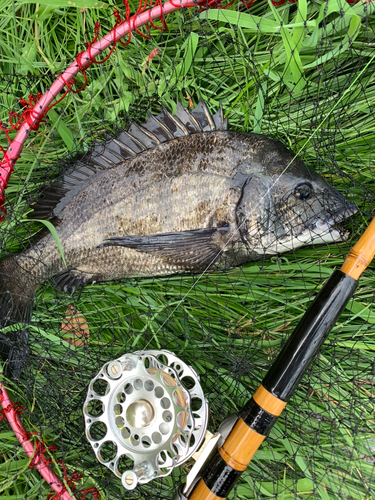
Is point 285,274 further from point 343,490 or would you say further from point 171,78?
point 171,78

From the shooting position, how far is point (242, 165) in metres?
2.38

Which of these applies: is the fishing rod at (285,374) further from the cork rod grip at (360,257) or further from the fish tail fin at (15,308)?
the fish tail fin at (15,308)

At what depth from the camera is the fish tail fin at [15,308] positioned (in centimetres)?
261

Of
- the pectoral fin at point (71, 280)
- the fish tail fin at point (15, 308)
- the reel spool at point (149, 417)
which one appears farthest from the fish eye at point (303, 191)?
the fish tail fin at point (15, 308)

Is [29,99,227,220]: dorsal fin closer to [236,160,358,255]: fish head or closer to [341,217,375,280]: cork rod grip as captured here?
[236,160,358,255]: fish head

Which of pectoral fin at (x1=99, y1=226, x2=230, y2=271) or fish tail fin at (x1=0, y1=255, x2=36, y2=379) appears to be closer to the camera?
pectoral fin at (x1=99, y1=226, x2=230, y2=271)

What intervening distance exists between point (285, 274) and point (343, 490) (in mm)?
1276

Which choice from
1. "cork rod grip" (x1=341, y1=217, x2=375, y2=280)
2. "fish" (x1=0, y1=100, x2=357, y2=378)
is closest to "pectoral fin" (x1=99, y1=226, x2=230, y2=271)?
"fish" (x1=0, y1=100, x2=357, y2=378)

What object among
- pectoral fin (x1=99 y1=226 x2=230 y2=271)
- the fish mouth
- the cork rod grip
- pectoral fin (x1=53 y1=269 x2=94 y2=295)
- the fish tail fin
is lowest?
the fish tail fin

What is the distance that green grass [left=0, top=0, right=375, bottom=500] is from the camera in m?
2.41

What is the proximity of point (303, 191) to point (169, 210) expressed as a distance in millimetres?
780

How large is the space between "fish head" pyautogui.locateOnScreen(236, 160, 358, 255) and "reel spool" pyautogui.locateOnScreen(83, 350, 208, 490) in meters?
0.88

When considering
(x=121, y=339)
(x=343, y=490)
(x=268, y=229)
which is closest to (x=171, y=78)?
(x=268, y=229)

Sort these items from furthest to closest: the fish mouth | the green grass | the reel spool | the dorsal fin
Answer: the dorsal fin < the green grass < the fish mouth < the reel spool
